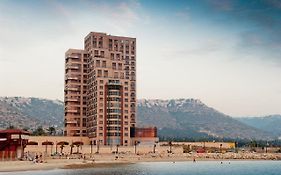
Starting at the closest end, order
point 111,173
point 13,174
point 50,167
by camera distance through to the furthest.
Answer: point 13,174
point 111,173
point 50,167

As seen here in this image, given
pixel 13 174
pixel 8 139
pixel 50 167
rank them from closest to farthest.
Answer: pixel 13 174 < pixel 50 167 < pixel 8 139

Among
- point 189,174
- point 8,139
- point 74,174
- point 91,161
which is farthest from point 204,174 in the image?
point 8,139

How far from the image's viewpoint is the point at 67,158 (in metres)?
200

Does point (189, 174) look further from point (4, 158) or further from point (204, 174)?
point (4, 158)

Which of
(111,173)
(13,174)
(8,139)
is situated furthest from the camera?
(8,139)

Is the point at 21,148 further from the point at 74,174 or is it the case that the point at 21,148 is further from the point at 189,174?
the point at 189,174

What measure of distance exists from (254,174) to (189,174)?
2256 centimetres

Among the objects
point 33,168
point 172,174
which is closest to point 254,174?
point 172,174

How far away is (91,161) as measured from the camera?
655ft

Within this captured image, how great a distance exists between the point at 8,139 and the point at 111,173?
201 feet

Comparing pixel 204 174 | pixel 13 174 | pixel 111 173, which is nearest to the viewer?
pixel 13 174

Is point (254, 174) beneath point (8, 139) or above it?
beneath

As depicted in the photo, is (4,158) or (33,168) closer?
(33,168)

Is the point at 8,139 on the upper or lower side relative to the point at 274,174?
upper
